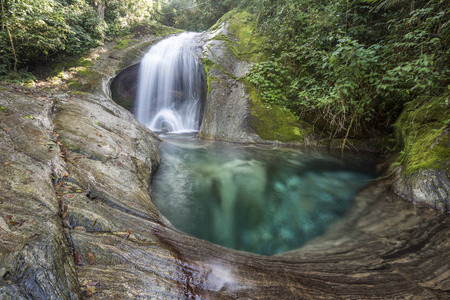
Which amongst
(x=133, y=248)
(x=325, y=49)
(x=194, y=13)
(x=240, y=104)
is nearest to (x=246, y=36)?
(x=325, y=49)

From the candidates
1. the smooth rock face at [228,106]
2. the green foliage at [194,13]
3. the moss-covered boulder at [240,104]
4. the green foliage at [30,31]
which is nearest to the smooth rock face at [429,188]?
the moss-covered boulder at [240,104]

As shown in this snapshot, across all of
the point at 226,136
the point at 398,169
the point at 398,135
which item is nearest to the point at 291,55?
the point at 226,136

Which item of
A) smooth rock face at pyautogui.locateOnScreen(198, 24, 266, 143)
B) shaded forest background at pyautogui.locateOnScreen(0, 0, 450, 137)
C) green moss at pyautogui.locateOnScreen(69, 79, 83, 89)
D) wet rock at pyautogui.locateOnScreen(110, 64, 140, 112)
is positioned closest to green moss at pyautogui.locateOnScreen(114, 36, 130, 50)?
shaded forest background at pyautogui.locateOnScreen(0, 0, 450, 137)

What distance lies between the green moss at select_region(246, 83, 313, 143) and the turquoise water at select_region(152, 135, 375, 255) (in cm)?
63

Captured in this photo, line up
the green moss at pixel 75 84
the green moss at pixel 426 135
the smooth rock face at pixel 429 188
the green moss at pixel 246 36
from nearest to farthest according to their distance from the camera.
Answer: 1. the smooth rock face at pixel 429 188
2. the green moss at pixel 426 135
3. the green moss at pixel 75 84
4. the green moss at pixel 246 36

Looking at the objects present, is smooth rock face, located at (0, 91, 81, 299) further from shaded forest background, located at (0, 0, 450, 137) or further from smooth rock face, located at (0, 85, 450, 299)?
shaded forest background, located at (0, 0, 450, 137)

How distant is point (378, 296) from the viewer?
1702 millimetres

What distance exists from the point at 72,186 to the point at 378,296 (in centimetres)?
331

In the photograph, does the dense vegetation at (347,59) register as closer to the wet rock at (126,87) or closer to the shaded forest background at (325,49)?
the shaded forest background at (325,49)

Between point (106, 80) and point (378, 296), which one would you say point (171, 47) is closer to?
point (106, 80)

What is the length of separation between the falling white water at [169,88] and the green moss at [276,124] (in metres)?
4.12

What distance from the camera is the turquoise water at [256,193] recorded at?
340 centimetres

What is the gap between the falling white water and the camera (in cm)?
1041

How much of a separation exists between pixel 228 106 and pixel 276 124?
1991mm
